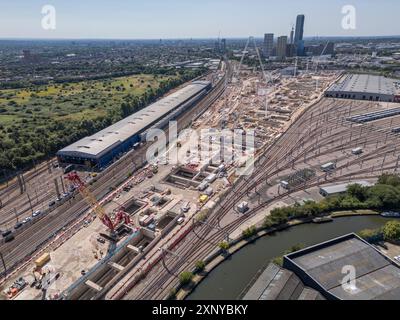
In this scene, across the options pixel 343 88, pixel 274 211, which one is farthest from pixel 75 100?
pixel 343 88

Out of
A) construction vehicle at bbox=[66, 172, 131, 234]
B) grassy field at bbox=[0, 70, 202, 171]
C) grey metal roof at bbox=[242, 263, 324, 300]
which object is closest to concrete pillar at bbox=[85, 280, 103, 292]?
construction vehicle at bbox=[66, 172, 131, 234]

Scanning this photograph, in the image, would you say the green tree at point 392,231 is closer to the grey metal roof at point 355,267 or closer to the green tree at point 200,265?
the grey metal roof at point 355,267

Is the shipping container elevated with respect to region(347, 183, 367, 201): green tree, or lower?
elevated

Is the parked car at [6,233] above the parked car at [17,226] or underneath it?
underneath

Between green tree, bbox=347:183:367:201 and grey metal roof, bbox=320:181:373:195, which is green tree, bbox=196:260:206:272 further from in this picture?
green tree, bbox=347:183:367:201

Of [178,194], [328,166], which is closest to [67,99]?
[178,194]

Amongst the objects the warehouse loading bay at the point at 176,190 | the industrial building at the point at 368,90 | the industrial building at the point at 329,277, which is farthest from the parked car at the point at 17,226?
the industrial building at the point at 368,90
